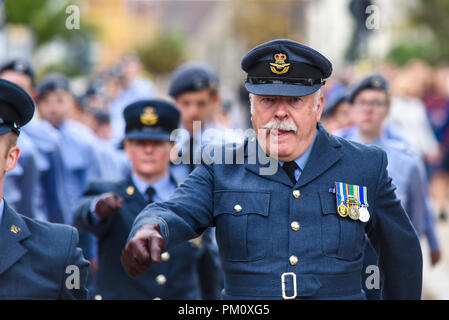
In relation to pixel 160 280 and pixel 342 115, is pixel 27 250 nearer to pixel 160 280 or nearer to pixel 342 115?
pixel 160 280

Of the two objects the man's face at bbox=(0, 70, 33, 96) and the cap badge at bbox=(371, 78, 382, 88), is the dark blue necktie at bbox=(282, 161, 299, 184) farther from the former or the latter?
the man's face at bbox=(0, 70, 33, 96)

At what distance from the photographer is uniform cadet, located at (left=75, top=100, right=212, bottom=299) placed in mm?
5289

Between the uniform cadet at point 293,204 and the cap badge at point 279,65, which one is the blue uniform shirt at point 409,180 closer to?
the uniform cadet at point 293,204

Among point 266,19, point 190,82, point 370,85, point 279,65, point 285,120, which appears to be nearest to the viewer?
point 285,120

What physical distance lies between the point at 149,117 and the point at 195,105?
102cm

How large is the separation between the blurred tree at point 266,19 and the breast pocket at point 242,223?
36825 mm

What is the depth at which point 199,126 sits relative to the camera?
666 cm

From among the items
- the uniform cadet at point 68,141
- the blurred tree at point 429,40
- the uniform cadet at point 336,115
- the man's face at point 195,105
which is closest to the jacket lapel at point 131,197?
the man's face at point 195,105

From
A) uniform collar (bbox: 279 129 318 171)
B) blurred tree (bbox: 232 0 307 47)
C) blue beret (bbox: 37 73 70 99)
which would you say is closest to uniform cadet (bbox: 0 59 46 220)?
blue beret (bbox: 37 73 70 99)

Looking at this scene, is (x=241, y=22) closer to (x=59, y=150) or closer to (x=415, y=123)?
(x=415, y=123)

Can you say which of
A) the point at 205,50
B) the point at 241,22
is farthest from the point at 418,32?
the point at 205,50

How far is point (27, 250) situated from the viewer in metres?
3.78

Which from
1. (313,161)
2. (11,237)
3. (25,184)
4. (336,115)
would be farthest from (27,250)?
(336,115)

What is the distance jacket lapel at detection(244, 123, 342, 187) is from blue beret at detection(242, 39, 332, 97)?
0.26 m
